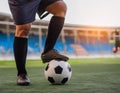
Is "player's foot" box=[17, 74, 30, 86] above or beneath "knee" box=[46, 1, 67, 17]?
beneath

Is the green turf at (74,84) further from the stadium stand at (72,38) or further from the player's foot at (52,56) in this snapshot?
the stadium stand at (72,38)

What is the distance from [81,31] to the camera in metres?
8.88

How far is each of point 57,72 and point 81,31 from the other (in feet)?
22.2

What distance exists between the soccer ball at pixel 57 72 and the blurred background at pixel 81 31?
17.5ft

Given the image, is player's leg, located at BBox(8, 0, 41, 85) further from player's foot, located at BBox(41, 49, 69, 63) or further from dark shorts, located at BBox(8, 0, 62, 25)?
player's foot, located at BBox(41, 49, 69, 63)

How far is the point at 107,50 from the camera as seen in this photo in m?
8.66

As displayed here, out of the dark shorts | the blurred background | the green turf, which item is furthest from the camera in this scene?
the blurred background

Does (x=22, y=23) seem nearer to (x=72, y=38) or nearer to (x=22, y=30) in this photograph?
(x=22, y=30)

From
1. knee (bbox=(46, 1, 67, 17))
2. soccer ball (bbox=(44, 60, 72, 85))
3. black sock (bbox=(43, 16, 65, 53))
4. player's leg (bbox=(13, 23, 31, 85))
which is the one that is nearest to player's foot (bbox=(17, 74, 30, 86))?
player's leg (bbox=(13, 23, 31, 85))

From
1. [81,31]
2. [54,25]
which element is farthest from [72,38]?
[54,25]

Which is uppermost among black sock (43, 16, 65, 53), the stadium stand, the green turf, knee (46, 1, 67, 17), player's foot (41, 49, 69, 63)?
knee (46, 1, 67, 17)

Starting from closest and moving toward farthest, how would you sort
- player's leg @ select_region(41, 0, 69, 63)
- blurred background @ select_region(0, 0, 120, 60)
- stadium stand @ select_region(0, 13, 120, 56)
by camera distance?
player's leg @ select_region(41, 0, 69, 63) < blurred background @ select_region(0, 0, 120, 60) < stadium stand @ select_region(0, 13, 120, 56)

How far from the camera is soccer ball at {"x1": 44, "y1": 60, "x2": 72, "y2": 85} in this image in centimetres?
216

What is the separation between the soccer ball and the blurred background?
17.5ft
